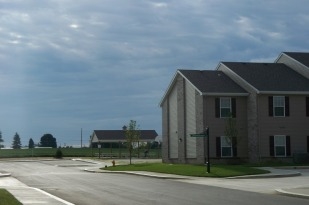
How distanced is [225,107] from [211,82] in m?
2.72

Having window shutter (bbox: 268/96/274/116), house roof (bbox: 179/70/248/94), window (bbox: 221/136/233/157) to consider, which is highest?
house roof (bbox: 179/70/248/94)

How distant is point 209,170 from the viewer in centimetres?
3606

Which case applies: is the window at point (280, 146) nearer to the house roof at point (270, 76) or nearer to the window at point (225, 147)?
the window at point (225, 147)

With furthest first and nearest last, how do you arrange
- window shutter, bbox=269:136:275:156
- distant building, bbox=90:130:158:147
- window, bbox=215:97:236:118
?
distant building, bbox=90:130:158:147, window, bbox=215:97:236:118, window shutter, bbox=269:136:275:156

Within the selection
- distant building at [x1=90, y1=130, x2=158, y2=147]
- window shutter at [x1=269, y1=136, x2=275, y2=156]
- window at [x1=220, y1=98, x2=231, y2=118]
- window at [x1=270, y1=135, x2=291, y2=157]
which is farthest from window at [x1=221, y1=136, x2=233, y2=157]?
distant building at [x1=90, y1=130, x2=158, y2=147]

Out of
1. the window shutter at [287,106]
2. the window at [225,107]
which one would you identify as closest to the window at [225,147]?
the window at [225,107]

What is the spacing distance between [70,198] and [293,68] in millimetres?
34746

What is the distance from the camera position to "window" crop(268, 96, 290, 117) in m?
46.3

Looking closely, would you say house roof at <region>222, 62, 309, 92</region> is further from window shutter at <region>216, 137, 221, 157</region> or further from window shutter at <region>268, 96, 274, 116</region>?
window shutter at <region>216, 137, 221, 157</region>

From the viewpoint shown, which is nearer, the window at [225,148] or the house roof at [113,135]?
the window at [225,148]

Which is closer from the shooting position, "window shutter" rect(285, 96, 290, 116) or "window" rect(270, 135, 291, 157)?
"window" rect(270, 135, 291, 157)

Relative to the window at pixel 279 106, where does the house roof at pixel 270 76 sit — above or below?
above

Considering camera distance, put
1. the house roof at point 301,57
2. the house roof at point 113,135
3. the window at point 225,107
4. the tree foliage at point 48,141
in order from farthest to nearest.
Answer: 1. the tree foliage at point 48,141
2. the house roof at point 113,135
3. the house roof at point 301,57
4. the window at point 225,107

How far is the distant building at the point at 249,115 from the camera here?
46031 millimetres
